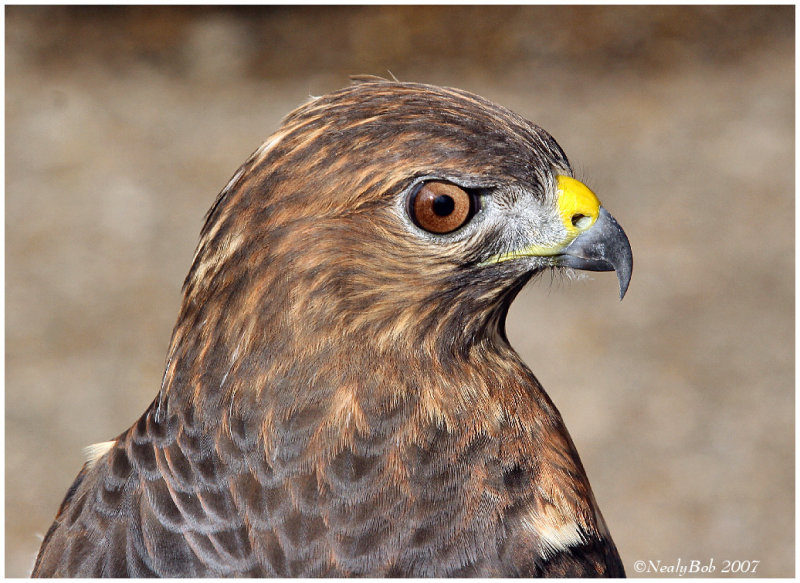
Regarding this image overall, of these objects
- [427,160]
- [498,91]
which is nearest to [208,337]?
[427,160]

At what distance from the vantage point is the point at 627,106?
34.2 ft

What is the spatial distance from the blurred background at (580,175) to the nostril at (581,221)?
464 centimetres

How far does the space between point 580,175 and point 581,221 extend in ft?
9.38

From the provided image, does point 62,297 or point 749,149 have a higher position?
point 749,149

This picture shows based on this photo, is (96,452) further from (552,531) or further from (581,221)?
(581,221)

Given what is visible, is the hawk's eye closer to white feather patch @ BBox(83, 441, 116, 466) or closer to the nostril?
the nostril

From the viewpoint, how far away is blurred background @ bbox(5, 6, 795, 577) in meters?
7.30

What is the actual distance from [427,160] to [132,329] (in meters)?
6.39

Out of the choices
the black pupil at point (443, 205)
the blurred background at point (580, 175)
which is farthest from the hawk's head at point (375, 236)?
the blurred background at point (580, 175)

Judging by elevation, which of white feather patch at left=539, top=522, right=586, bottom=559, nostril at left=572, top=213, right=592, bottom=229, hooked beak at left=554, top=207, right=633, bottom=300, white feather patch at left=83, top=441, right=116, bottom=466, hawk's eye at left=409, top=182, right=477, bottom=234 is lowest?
white feather patch at left=539, top=522, right=586, bottom=559

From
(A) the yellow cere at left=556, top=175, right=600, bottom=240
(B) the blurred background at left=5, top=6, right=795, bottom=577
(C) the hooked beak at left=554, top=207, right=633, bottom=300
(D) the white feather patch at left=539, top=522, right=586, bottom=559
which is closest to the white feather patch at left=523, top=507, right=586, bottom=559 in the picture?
(D) the white feather patch at left=539, top=522, right=586, bottom=559

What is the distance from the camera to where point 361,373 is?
8.48 feet

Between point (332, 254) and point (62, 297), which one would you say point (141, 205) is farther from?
point (332, 254)

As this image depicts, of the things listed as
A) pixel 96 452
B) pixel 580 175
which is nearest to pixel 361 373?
pixel 96 452
